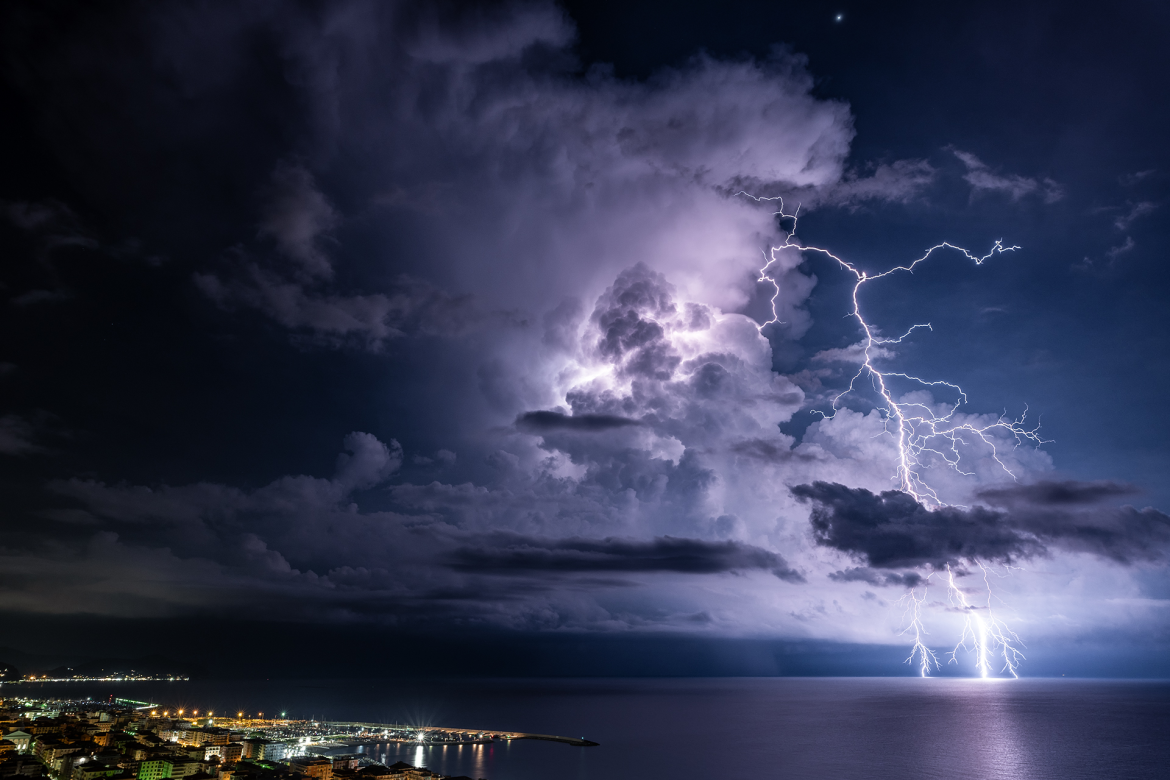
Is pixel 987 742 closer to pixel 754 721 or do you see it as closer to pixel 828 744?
pixel 828 744

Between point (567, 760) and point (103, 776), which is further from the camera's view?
point (567, 760)

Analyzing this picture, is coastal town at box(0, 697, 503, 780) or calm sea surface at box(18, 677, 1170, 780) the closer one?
coastal town at box(0, 697, 503, 780)

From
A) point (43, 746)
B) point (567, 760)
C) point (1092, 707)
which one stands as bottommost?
point (1092, 707)

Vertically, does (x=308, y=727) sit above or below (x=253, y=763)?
below

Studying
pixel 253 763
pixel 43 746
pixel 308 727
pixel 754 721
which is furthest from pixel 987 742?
pixel 43 746

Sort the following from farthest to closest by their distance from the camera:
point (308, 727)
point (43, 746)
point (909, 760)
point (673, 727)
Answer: point (673, 727) → point (308, 727) → point (909, 760) → point (43, 746)

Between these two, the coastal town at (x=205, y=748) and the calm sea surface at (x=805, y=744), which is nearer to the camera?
the coastal town at (x=205, y=748)

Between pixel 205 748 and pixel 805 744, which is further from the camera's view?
pixel 805 744

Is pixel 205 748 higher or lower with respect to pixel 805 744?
higher
